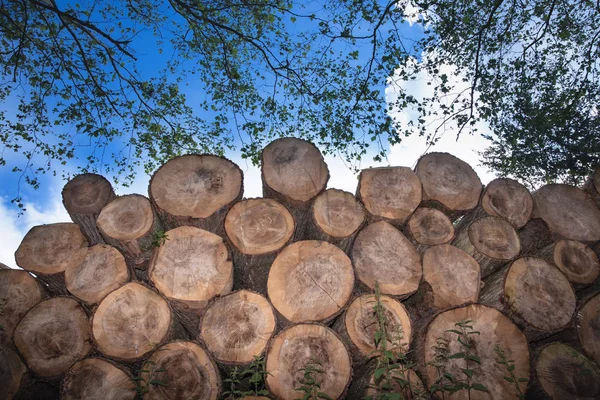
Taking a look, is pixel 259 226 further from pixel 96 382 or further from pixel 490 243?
pixel 490 243

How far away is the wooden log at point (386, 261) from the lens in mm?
2646

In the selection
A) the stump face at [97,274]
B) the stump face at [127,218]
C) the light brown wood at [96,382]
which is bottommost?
the light brown wood at [96,382]

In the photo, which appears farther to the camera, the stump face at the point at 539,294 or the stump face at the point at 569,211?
the stump face at the point at 569,211

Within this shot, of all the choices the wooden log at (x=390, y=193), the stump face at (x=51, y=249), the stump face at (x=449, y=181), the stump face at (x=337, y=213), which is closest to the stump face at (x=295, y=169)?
the stump face at (x=337, y=213)

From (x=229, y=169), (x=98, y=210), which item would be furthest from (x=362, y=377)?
(x=98, y=210)

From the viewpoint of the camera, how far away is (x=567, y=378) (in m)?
2.56

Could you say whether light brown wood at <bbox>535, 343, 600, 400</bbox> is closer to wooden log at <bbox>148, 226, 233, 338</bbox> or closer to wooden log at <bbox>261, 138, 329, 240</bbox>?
wooden log at <bbox>261, 138, 329, 240</bbox>

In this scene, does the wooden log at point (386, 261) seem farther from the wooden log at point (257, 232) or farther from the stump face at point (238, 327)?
the stump face at point (238, 327)

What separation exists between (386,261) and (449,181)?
3.59ft

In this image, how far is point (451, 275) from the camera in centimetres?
279

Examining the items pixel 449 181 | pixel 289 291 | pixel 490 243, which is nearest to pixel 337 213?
pixel 289 291

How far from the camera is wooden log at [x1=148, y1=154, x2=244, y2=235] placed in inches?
107

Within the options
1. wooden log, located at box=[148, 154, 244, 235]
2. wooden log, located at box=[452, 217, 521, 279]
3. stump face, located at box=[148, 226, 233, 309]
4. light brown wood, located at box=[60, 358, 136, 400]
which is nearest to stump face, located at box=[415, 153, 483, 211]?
wooden log, located at box=[452, 217, 521, 279]

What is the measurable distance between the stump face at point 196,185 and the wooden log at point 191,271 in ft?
0.63
